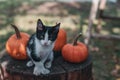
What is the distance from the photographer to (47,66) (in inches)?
113

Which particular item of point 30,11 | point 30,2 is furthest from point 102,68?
point 30,2

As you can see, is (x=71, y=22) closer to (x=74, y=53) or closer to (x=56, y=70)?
(x=74, y=53)

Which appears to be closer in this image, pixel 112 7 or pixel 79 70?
pixel 79 70

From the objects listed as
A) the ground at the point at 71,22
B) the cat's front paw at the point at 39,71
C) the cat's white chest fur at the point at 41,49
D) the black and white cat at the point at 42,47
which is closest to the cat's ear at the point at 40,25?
the black and white cat at the point at 42,47

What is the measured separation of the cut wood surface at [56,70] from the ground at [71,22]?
5.67 feet

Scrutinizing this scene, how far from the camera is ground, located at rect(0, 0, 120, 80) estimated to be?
16.8ft

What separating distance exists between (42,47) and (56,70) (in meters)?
0.35

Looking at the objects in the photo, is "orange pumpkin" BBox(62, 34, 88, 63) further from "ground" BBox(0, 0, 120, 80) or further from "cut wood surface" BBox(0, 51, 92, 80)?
"ground" BBox(0, 0, 120, 80)

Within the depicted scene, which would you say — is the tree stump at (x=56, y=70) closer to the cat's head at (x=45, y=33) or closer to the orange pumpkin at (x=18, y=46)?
the orange pumpkin at (x=18, y=46)

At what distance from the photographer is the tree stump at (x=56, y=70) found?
2801mm

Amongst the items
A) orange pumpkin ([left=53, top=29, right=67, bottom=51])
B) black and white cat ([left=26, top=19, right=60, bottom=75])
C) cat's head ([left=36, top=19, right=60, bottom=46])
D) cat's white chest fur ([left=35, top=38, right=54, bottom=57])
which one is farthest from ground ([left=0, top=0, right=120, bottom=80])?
cat's head ([left=36, top=19, right=60, bottom=46])

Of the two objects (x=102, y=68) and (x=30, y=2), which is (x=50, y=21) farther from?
(x=102, y=68)

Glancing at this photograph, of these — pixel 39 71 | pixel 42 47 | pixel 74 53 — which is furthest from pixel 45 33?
pixel 74 53

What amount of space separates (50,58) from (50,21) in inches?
158
